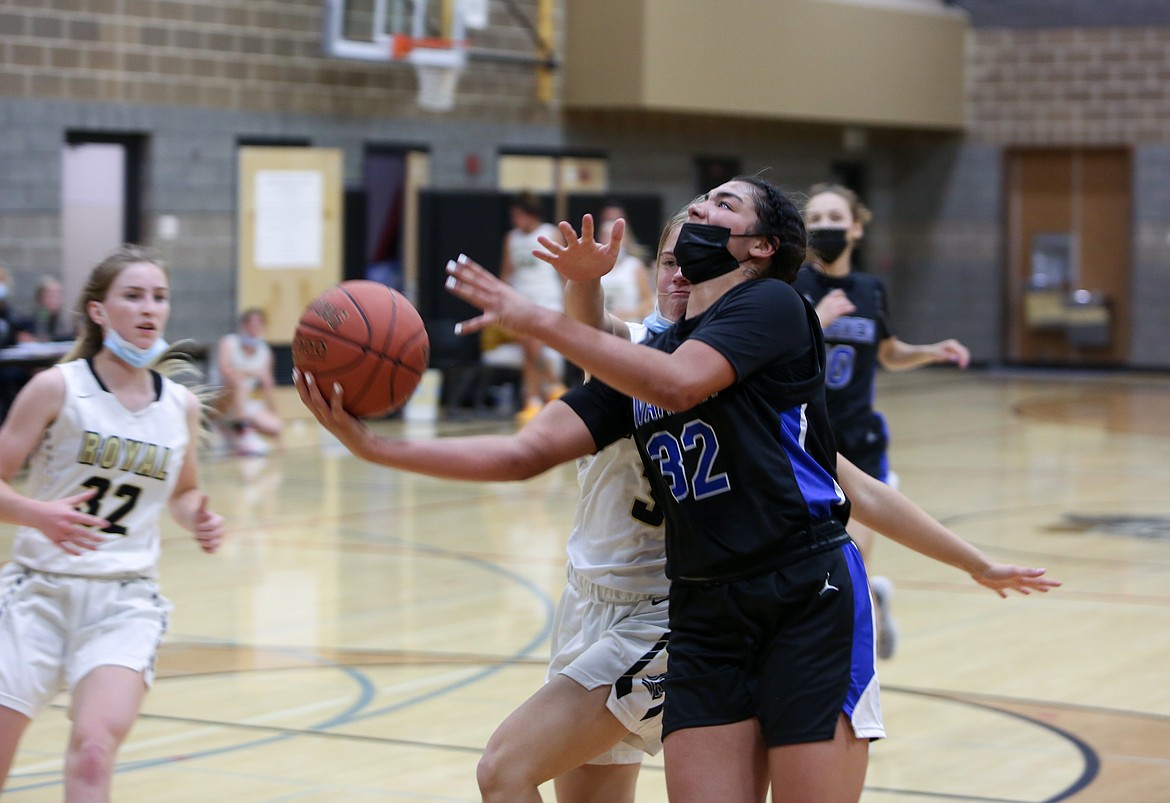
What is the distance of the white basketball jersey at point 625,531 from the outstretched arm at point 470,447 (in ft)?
1.13

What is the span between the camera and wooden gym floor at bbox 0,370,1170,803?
15.8 feet

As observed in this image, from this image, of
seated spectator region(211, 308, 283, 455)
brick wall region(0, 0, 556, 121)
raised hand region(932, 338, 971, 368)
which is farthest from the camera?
brick wall region(0, 0, 556, 121)

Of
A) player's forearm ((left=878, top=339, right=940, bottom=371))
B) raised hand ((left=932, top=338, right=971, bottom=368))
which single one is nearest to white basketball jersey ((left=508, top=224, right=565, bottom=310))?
player's forearm ((left=878, top=339, right=940, bottom=371))

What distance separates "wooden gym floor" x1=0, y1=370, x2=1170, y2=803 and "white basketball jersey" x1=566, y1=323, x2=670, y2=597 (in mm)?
1371

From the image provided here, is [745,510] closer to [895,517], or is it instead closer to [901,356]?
[895,517]

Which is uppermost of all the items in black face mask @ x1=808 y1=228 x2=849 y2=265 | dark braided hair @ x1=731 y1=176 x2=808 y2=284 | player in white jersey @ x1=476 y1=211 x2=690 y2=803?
black face mask @ x1=808 y1=228 x2=849 y2=265

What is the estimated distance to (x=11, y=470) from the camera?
13.0 feet

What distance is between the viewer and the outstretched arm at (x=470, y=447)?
283 centimetres

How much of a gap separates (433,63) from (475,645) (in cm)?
1074

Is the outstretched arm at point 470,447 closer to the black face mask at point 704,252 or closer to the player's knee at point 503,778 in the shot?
the black face mask at point 704,252

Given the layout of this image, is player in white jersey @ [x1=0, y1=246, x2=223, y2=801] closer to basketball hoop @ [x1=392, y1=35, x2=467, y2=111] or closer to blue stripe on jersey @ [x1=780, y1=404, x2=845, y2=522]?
blue stripe on jersey @ [x1=780, y1=404, x2=845, y2=522]

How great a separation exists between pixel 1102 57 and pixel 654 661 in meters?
19.8

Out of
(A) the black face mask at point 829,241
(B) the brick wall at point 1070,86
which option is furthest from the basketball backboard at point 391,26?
(A) the black face mask at point 829,241

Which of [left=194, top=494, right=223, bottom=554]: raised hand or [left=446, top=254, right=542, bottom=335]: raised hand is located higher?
[left=446, top=254, right=542, bottom=335]: raised hand
